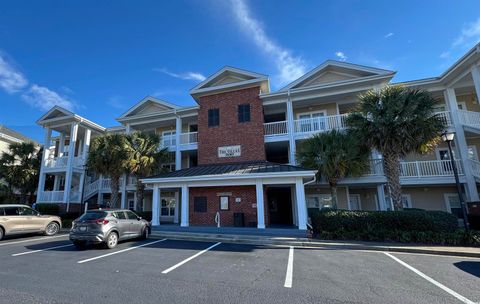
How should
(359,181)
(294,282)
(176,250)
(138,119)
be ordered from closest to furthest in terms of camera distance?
1. (294,282)
2. (176,250)
3. (359,181)
4. (138,119)

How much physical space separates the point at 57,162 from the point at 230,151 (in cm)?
1676

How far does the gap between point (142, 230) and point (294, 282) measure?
8658 millimetres

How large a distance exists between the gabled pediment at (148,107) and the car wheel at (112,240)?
13.2 metres

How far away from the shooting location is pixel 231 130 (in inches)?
704

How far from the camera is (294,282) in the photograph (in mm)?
5566

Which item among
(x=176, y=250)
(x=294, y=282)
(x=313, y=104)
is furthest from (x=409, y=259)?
(x=313, y=104)

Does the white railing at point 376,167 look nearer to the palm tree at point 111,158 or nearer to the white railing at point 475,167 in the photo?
the white railing at point 475,167

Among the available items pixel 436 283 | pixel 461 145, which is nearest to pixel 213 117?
pixel 436 283

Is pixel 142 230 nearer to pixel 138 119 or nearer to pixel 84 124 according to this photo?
pixel 138 119

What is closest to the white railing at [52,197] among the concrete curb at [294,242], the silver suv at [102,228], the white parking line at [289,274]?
the concrete curb at [294,242]

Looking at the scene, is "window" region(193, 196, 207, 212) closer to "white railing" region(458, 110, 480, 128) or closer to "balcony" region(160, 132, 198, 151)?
"balcony" region(160, 132, 198, 151)

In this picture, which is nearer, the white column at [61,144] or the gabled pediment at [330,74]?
the gabled pediment at [330,74]

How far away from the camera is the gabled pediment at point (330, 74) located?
16812 millimetres

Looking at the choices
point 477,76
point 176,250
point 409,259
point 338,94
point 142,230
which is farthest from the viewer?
point 338,94
